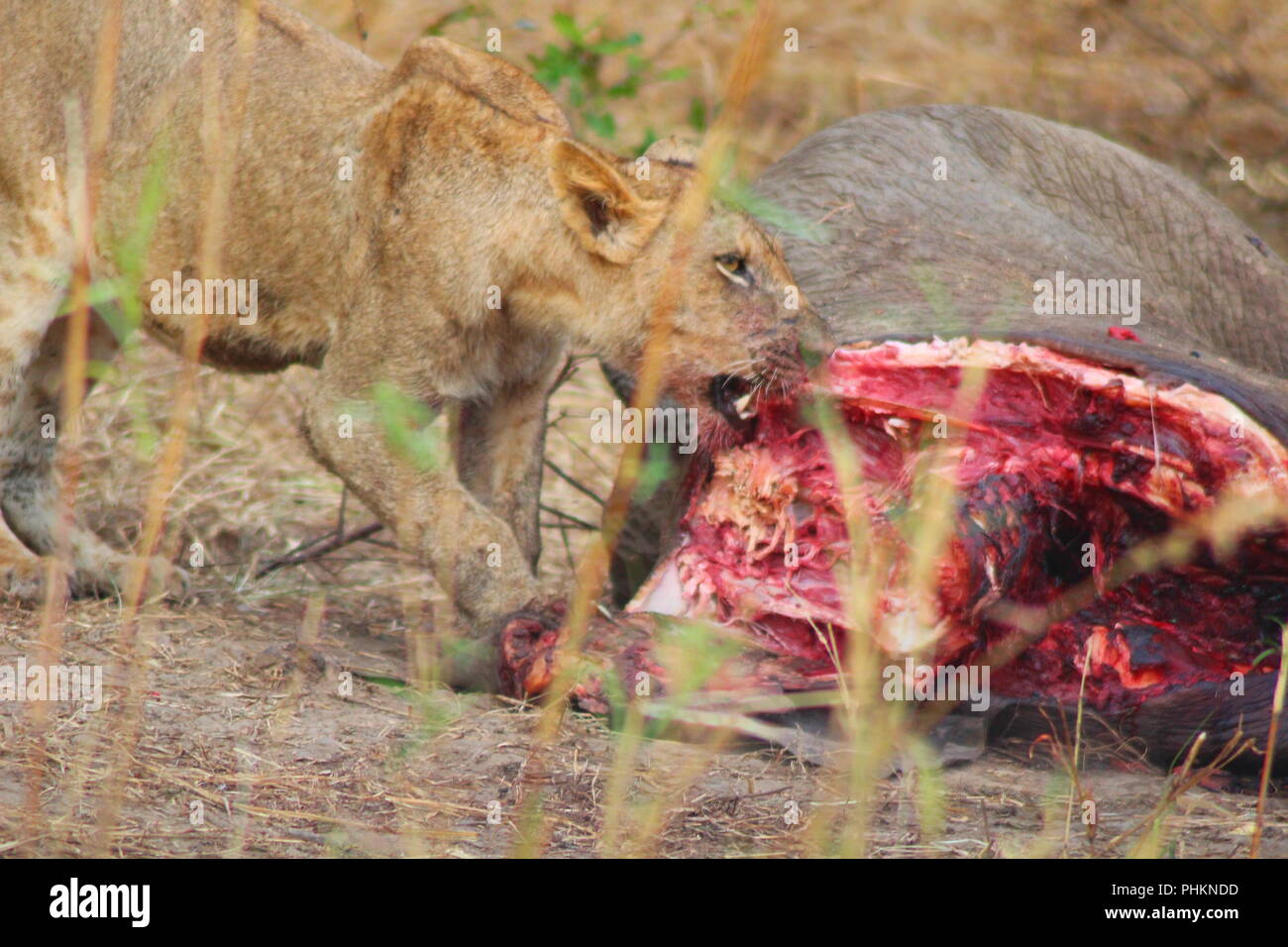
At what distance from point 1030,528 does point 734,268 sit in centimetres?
95

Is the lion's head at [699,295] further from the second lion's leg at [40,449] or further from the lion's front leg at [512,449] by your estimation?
the second lion's leg at [40,449]

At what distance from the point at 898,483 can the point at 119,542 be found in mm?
2474

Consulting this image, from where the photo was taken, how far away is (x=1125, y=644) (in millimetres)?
3271

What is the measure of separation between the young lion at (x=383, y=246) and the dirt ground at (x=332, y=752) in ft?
1.29

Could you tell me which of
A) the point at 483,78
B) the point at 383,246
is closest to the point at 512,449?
the point at 383,246

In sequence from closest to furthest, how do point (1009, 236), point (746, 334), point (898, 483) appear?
point (898, 483)
point (746, 334)
point (1009, 236)

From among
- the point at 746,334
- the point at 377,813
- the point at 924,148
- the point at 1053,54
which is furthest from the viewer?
the point at 1053,54

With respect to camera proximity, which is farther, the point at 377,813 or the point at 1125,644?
the point at 1125,644

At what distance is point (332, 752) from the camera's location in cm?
317

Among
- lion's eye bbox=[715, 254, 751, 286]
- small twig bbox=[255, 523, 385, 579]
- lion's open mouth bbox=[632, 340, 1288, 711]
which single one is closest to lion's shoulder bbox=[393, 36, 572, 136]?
lion's eye bbox=[715, 254, 751, 286]

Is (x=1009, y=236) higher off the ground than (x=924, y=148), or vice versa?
(x=924, y=148)

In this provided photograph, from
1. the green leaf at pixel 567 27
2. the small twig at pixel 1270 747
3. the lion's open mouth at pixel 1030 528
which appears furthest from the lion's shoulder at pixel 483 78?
the small twig at pixel 1270 747

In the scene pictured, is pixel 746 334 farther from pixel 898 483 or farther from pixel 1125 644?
pixel 1125 644

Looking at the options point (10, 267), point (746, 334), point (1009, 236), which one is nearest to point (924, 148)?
point (1009, 236)
